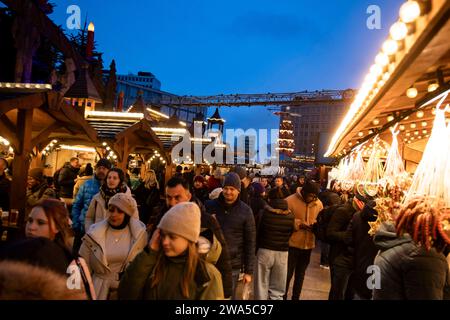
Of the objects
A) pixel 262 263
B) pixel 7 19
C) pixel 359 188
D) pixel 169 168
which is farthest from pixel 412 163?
pixel 7 19

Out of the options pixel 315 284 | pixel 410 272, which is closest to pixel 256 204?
pixel 315 284

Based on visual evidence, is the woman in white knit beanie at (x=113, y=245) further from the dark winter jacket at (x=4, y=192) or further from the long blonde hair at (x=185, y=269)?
the dark winter jacket at (x=4, y=192)

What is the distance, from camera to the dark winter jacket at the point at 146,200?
796 cm

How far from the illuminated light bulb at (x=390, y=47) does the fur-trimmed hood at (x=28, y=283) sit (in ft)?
8.36

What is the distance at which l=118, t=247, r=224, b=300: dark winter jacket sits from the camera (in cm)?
242

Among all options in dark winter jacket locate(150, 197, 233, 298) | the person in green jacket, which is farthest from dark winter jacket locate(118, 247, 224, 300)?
dark winter jacket locate(150, 197, 233, 298)

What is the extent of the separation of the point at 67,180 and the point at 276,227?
623 centimetres

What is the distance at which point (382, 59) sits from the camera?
2.90 meters

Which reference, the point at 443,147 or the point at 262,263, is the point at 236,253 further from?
the point at 443,147

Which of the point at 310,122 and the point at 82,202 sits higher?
the point at 310,122

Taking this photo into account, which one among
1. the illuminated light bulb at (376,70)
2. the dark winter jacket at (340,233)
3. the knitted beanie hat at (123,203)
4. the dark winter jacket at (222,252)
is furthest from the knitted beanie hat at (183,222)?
the dark winter jacket at (340,233)

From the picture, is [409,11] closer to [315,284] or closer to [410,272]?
[410,272]

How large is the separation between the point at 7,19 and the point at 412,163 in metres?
21.7

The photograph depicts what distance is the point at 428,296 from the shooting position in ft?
8.87
